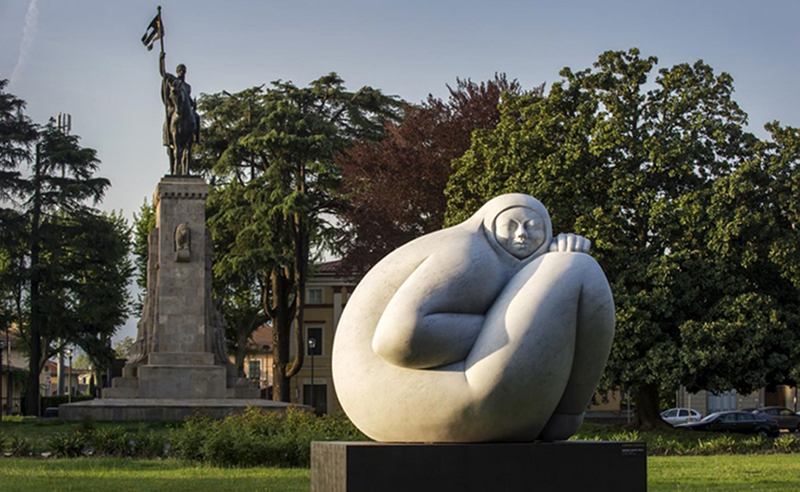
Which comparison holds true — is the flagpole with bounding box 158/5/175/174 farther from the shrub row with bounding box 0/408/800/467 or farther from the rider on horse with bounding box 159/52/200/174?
the shrub row with bounding box 0/408/800/467

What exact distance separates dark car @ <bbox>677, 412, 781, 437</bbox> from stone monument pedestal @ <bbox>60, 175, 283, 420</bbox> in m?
17.5

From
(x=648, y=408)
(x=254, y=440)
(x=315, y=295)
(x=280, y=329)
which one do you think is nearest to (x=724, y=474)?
(x=254, y=440)

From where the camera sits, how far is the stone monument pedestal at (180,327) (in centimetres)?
3059

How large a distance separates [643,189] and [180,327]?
14.2m

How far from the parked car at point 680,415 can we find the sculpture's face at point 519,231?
4157cm

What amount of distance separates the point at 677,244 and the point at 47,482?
2001 cm

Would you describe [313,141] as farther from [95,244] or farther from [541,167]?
[541,167]

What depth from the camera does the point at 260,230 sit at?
A: 149 feet

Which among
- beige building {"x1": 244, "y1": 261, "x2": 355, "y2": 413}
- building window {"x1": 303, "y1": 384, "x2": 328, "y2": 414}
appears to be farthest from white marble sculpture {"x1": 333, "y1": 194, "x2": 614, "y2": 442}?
building window {"x1": 303, "y1": 384, "x2": 328, "y2": 414}

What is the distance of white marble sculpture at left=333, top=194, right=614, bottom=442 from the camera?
8.70m

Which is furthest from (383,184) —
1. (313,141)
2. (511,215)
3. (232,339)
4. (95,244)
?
(511,215)

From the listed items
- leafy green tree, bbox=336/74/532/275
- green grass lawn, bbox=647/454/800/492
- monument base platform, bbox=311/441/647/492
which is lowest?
green grass lawn, bbox=647/454/800/492

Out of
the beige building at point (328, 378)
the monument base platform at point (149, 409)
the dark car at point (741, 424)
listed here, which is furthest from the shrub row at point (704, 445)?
the beige building at point (328, 378)

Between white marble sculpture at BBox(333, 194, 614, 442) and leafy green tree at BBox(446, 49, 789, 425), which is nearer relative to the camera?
white marble sculpture at BBox(333, 194, 614, 442)
